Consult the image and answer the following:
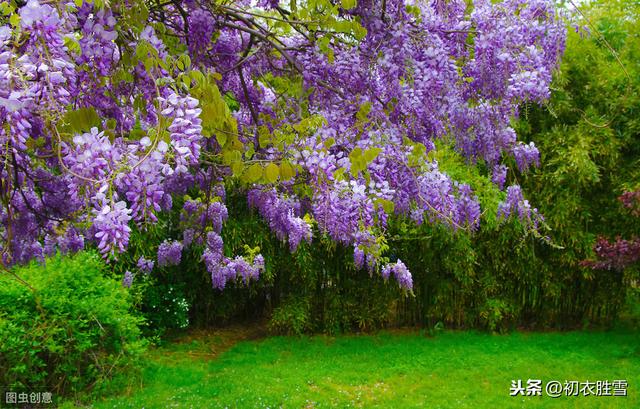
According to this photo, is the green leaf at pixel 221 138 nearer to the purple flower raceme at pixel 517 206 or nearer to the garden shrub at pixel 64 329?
the purple flower raceme at pixel 517 206

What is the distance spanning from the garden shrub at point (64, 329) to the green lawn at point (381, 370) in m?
0.33

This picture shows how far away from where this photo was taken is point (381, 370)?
5.64 metres

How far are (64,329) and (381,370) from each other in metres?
2.78

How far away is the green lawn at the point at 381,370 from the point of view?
4.83 m

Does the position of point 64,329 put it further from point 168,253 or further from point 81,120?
point 81,120

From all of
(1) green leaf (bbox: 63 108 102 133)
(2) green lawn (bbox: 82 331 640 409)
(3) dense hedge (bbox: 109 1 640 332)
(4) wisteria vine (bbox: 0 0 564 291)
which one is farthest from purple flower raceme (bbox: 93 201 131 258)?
(3) dense hedge (bbox: 109 1 640 332)

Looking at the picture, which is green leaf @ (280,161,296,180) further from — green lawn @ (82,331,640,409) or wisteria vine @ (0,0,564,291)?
green lawn @ (82,331,640,409)

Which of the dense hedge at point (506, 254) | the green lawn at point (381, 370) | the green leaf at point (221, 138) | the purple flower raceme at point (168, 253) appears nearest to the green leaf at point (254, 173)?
the green leaf at point (221, 138)

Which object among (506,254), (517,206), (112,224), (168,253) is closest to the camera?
(112,224)

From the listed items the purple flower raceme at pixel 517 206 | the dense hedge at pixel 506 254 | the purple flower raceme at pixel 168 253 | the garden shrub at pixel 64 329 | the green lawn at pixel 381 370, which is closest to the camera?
the purple flower raceme at pixel 517 206

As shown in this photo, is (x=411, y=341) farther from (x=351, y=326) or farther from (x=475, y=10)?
(x=475, y=10)

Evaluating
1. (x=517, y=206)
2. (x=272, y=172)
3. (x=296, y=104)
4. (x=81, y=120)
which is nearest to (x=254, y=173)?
(x=272, y=172)

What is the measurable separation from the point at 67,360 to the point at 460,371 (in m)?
3.37

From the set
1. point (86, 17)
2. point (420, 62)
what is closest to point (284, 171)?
point (86, 17)
